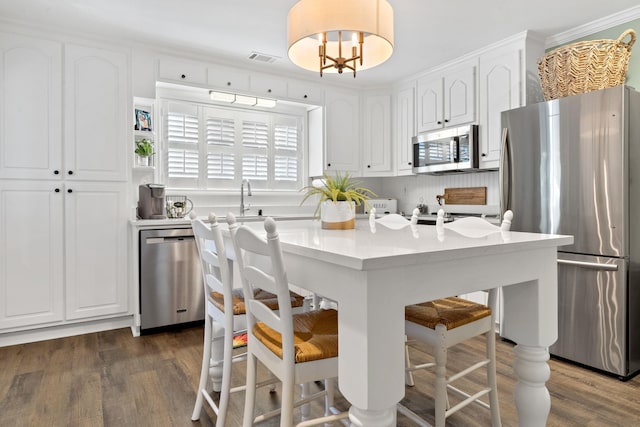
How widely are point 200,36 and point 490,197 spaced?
304 centimetres

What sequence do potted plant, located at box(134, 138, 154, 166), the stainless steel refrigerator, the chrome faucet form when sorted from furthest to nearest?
1. the chrome faucet
2. potted plant, located at box(134, 138, 154, 166)
3. the stainless steel refrigerator

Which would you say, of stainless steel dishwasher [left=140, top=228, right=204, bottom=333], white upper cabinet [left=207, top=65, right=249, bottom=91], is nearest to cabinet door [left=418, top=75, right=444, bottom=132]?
white upper cabinet [left=207, top=65, right=249, bottom=91]

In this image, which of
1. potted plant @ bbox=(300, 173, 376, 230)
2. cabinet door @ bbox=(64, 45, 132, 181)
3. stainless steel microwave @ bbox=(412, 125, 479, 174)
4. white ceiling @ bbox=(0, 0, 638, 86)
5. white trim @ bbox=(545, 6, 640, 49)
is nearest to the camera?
potted plant @ bbox=(300, 173, 376, 230)

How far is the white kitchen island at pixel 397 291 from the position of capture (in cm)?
105

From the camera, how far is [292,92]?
423cm

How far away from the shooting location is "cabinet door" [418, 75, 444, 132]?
404cm

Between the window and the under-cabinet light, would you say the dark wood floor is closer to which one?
the window

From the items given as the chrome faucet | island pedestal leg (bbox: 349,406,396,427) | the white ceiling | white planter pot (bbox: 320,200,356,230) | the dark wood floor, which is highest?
the white ceiling

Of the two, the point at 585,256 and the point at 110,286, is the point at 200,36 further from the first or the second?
the point at 585,256

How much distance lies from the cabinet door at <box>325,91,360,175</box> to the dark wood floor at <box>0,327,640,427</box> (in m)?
2.37

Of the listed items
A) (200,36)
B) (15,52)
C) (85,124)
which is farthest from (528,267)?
(15,52)

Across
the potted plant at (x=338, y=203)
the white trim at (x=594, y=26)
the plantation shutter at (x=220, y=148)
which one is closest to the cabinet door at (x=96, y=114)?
the plantation shutter at (x=220, y=148)

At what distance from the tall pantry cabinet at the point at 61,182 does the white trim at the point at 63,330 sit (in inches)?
2.8

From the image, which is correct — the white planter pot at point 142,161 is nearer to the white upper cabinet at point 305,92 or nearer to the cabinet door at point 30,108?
the cabinet door at point 30,108
